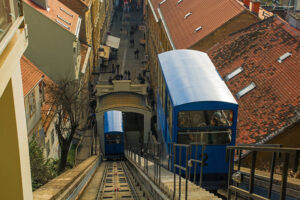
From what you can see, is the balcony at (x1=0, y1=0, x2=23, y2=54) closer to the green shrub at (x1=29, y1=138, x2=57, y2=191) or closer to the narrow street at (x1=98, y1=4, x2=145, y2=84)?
the green shrub at (x1=29, y1=138, x2=57, y2=191)

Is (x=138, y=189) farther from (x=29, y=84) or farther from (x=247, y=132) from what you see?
(x=29, y=84)

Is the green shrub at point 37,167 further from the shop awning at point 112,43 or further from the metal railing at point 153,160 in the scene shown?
the shop awning at point 112,43

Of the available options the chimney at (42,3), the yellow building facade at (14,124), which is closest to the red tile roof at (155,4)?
the chimney at (42,3)

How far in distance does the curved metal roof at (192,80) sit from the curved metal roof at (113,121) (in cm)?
1392

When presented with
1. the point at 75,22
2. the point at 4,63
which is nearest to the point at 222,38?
the point at 75,22

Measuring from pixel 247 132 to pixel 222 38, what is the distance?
11.0 metres

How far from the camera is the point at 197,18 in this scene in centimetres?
2967

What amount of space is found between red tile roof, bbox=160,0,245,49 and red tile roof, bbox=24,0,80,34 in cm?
759

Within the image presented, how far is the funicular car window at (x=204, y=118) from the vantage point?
41.3 ft

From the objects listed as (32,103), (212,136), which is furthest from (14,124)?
(32,103)

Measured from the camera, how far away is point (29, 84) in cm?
1927

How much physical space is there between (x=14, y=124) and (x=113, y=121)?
2572 cm

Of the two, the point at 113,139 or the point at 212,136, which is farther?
the point at 113,139

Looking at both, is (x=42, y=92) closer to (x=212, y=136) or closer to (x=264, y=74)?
(x=264, y=74)
